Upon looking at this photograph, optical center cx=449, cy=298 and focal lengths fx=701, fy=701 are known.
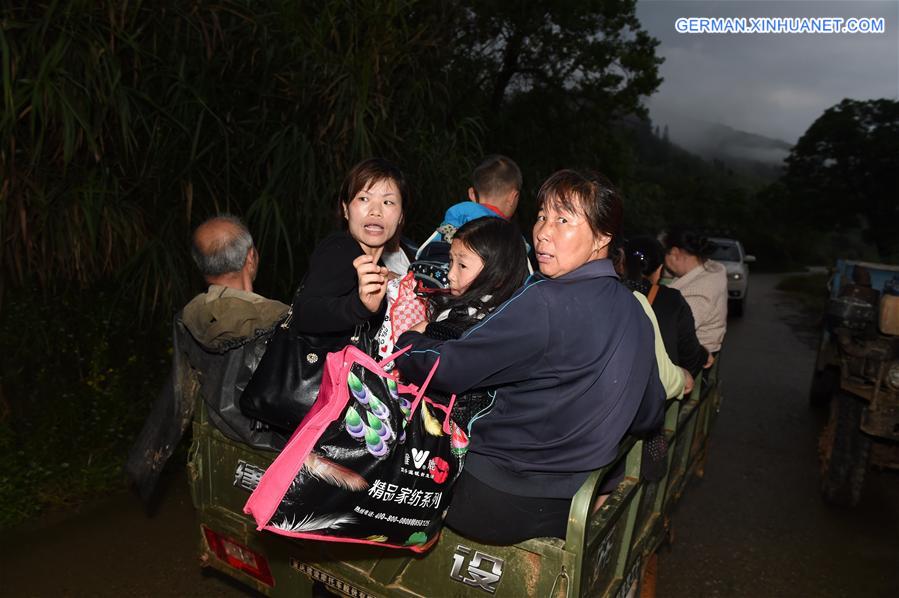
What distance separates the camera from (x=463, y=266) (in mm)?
2201

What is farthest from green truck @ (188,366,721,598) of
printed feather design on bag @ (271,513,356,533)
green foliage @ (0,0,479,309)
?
green foliage @ (0,0,479,309)

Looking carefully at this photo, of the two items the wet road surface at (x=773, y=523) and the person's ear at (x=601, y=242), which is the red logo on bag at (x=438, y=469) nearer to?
the person's ear at (x=601, y=242)

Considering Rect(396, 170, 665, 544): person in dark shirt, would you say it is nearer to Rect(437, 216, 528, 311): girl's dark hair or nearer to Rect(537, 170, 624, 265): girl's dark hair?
Rect(537, 170, 624, 265): girl's dark hair

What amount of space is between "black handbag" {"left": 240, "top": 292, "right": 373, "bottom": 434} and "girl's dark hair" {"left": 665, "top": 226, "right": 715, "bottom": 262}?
266 cm

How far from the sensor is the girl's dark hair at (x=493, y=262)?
214 cm

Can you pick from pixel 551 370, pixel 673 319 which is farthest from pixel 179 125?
pixel 551 370

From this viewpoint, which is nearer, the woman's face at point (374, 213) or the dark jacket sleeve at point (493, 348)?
the dark jacket sleeve at point (493, 348)

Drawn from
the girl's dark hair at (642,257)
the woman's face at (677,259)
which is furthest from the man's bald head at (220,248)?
the woman's face at (677,259)

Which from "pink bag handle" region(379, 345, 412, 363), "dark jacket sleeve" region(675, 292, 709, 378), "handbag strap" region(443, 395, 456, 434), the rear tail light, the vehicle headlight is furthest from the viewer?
the vehicle headlight

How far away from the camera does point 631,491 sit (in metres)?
2.41

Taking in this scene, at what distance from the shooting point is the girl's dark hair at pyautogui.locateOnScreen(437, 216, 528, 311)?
2.14 m

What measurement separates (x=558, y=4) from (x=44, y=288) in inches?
428

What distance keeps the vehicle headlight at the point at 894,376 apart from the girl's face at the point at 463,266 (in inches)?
126

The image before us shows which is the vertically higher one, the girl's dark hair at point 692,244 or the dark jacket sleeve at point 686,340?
the girl's dark hair at point 692,244
